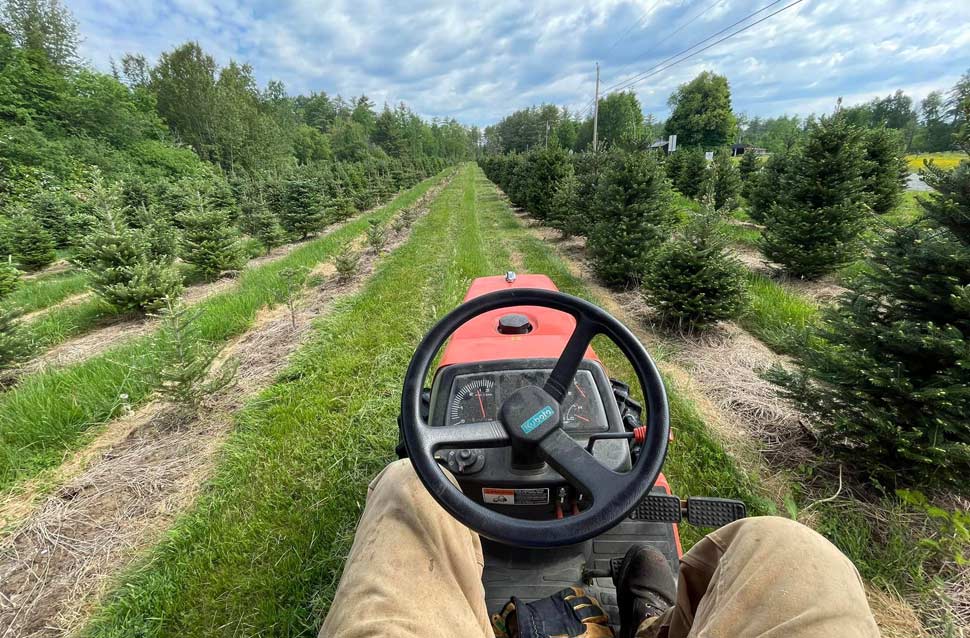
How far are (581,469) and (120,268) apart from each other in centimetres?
713

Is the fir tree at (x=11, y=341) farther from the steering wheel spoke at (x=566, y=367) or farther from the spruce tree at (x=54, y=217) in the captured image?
the spruce tree at (x=54, y=217)

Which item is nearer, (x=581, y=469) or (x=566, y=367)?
(x=581, y=469)

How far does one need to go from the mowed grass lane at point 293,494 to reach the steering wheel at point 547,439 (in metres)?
1.52

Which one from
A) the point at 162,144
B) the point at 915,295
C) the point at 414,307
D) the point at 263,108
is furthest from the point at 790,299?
the point at 263,108

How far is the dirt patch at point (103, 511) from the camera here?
207 cm

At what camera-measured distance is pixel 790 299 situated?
5.54 m

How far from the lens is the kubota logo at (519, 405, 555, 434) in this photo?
1097mm

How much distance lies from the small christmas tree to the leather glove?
381 inches

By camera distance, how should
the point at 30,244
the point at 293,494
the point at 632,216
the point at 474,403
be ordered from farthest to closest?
the point at 30,244 → the point at 632,216 → the point at 293,494 → the point at 474,403

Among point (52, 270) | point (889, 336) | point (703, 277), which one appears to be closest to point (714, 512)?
point (889, 336)

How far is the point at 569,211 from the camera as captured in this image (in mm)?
10984

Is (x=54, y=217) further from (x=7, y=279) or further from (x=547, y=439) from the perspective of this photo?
(x=547, y=439)

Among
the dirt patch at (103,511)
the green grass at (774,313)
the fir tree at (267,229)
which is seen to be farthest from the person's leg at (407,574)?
the fir tree at (267,229)

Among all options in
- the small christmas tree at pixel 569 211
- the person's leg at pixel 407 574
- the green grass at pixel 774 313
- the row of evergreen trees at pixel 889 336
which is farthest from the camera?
the small christmas tree at pixel 569 211
